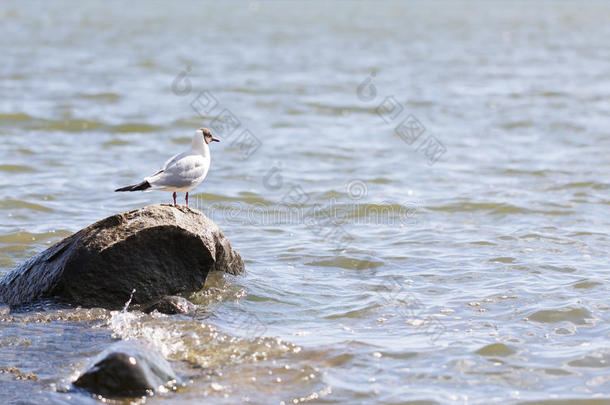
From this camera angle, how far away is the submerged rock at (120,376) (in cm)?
507

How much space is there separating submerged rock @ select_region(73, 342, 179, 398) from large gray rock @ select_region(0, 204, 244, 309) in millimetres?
1360

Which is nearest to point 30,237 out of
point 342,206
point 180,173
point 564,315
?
point 180,173

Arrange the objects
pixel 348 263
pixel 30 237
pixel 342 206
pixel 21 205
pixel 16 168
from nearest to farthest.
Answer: pixel 348 263 → pixel 30 237 → pixel 21 205 → pixel 342 206 → pixel 16 168

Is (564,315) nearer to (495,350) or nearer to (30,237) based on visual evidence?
(495,350)

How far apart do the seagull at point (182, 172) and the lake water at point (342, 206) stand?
3.19ft

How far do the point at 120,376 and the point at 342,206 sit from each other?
5886mm

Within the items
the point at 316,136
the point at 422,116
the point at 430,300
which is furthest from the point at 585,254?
the point at 422,116

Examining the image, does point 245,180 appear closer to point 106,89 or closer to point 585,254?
point 585,254

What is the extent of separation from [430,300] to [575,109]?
11.1 metres

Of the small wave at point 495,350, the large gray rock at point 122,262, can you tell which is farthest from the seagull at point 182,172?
the small wave at point 495,350

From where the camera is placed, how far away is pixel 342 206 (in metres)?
10.6

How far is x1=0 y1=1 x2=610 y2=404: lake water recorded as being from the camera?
5664mm

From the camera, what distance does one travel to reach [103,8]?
4075 cm

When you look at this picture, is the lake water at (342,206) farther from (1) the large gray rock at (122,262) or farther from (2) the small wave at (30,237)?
(1) the large gray rock at (122,262)
